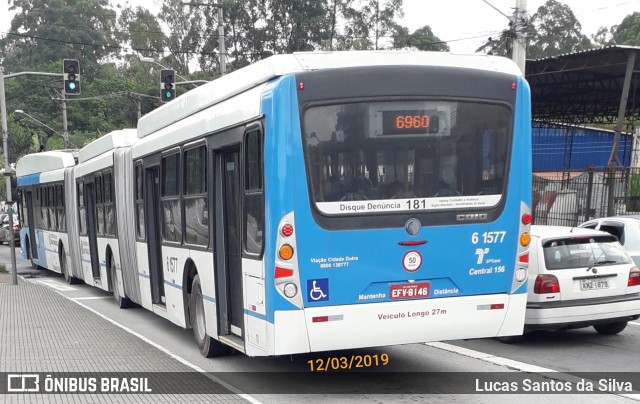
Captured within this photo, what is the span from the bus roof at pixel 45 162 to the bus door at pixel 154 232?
8292mm

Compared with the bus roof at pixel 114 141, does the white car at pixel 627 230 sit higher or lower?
lower

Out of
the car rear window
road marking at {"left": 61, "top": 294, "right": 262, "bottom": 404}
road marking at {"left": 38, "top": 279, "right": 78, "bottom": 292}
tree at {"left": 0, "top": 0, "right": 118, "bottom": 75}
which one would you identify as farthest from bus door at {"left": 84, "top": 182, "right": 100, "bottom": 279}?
tree at {"left": 0, "top": 0, "right": 118, "bottom": 75}

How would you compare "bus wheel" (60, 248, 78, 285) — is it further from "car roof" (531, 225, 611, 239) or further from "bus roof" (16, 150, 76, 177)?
"car roof" (531, 225, 611, 239)

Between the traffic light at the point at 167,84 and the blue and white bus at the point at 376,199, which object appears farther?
the traffic light at the point at 167,84

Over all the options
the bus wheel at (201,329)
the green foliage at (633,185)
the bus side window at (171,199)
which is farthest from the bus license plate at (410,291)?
the green foliage at (633,185)

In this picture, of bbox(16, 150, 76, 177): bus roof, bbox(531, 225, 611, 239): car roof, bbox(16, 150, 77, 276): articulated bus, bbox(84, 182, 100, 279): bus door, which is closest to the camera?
bbox(531, 225, 611, 239): car roof

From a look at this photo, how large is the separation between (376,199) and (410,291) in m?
0.94

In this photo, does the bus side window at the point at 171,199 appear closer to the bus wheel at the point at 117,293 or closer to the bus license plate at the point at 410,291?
the bus license plate at the point at 410,291

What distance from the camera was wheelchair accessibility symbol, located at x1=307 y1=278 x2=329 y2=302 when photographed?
6992 millimetres

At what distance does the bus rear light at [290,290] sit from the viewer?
6.94 meters

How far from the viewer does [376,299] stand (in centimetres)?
719

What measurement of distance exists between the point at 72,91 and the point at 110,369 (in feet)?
52.0

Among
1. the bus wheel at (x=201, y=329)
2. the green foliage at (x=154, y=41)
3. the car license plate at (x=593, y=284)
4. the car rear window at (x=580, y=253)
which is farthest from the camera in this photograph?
the green foliage at (x=154, y=41)

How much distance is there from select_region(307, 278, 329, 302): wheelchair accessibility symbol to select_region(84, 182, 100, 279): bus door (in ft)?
35.2
